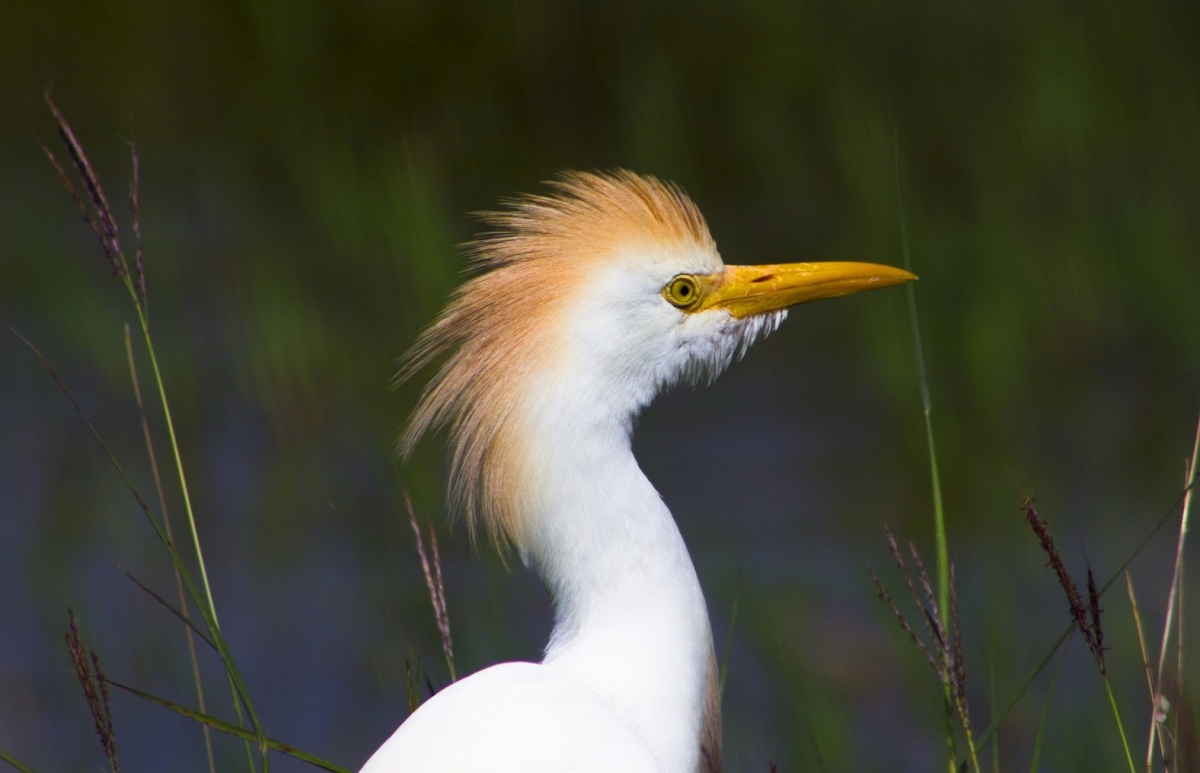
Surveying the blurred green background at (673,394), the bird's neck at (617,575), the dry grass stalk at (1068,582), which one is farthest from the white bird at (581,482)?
the blurred green background at (673,394)

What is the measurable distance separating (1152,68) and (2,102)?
531 cm

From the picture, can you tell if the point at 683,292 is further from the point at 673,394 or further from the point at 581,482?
the point at 673,394

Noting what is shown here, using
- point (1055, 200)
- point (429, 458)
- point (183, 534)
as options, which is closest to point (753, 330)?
point (429, 458)

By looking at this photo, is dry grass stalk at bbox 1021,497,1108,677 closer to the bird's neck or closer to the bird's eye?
the bird's neck

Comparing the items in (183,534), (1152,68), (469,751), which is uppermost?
(1152,68)

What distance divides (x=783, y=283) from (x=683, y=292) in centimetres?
18

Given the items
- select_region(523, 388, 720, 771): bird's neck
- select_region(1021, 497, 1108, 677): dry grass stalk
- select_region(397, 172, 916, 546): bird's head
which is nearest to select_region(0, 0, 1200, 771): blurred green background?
select_region(397, 172, 916, 546): bird's head

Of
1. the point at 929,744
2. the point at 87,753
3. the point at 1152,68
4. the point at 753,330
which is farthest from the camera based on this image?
the point at 1152,68

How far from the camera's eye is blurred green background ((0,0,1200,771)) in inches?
156

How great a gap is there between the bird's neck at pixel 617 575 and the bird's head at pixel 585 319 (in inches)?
1.2

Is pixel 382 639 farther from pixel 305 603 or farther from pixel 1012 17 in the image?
pixel 1012 17

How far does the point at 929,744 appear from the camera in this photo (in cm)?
363

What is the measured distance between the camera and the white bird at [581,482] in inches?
77.0

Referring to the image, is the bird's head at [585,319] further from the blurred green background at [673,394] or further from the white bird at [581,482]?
the blurred green background at [673,394]
